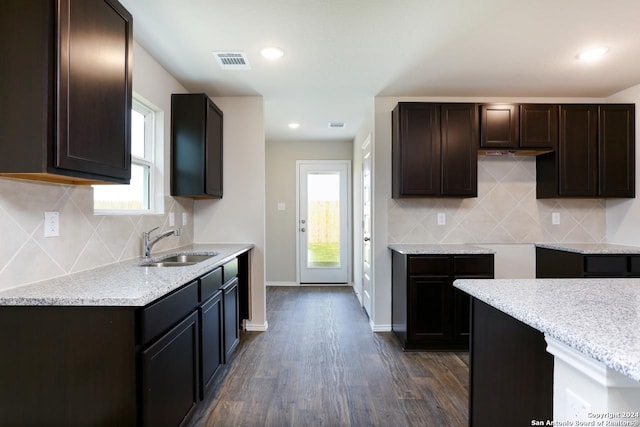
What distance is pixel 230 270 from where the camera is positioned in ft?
8.75

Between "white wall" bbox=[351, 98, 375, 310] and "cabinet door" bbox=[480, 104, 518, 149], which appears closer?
"cabinet door" bbox=[480, 104, 518, 149]

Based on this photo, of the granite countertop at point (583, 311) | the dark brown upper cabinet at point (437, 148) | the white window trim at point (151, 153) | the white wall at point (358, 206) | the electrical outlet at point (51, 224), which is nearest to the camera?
the granite countertop at point (583, 311)

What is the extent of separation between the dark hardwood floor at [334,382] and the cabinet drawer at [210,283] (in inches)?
28.1

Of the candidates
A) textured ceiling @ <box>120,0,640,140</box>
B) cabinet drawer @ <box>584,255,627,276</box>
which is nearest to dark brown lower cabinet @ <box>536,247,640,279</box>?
cabinet drawer @ <box>584,255,627,276</box>

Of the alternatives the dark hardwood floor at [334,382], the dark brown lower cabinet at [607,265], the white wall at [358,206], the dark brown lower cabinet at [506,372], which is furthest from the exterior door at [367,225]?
the dark brown lower cabinet at [506,372]

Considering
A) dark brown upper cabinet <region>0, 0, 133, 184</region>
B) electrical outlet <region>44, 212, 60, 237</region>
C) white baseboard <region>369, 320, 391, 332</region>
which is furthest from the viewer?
white baseboard <region>369, 320, 391, 332</region>

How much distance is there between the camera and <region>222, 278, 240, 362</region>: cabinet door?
2.53m

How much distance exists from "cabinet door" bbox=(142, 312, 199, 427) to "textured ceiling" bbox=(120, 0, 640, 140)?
183 centimetres

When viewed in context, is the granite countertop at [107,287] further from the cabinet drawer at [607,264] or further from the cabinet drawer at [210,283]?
the cabinet drawer at [607,264]

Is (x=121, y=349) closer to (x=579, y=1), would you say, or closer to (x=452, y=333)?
(x=452, y=333)

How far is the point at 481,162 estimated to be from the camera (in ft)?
11.6

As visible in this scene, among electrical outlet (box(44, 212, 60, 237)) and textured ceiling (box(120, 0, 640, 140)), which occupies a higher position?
→ textured ceiling (box(120, 0, 640, 140))

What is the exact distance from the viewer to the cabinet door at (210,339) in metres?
2.05

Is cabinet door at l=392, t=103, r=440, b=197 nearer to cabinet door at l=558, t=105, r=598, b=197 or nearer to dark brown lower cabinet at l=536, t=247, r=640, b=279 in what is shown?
cabinet door at l=558, t=105, r=598, b=197
